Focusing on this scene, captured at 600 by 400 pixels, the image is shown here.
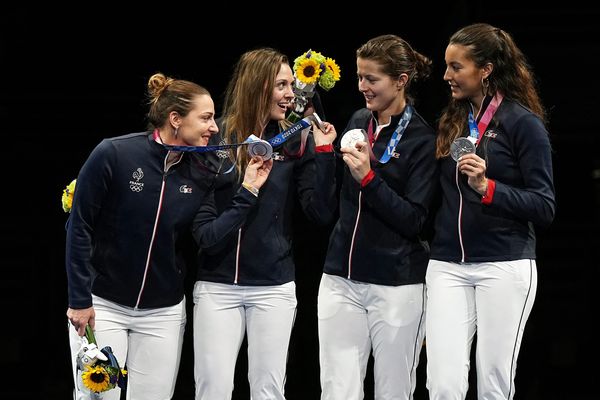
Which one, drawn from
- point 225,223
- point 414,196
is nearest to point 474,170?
point 414,196

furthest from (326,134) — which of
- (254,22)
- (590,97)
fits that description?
(590,97)

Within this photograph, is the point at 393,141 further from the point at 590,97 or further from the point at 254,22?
the point at 590,97

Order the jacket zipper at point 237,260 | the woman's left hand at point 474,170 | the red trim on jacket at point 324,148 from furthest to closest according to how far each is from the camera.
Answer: the red trim on jacket at point 324,148 < the jacket zipper at point 237,260 < the woman's left hand at point 474,170

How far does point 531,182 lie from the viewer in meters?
3.36

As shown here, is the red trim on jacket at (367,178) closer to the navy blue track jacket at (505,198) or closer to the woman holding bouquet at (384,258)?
the woman holding bouquet at (384,258)

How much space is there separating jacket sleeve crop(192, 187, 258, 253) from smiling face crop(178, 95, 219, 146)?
0.26 metres

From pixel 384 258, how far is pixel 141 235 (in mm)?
932

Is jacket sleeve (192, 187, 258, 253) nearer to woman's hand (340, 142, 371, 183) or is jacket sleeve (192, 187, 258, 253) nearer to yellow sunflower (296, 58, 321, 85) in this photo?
woman's hand (340, 142, 371, 183)

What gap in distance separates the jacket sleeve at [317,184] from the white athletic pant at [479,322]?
54cm

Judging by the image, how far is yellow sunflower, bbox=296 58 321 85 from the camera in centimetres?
372

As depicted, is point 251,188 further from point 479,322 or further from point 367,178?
point 479,322

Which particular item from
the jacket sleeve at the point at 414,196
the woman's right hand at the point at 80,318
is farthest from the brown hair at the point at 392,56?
Result: the woman's right hand at the point at 80,318

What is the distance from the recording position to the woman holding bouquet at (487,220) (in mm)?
3336

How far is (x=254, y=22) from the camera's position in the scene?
17.4ft
